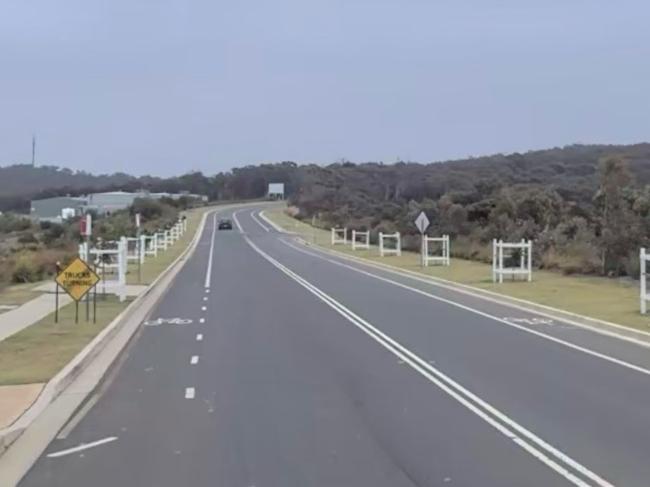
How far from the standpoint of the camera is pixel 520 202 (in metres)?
60.2

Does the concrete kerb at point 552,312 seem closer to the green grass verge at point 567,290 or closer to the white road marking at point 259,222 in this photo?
the green grass verge at point 567,290

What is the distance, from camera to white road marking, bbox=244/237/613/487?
7.73 metres

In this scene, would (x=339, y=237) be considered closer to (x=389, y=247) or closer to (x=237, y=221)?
(x=389, y=247)

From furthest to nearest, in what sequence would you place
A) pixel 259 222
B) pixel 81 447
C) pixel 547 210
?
pixel 259 222, pixel 547 210, pixel 81 447

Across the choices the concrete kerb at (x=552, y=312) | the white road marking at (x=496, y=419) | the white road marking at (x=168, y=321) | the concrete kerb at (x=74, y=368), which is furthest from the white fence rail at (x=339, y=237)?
the white road marking at (x=496, y=419)

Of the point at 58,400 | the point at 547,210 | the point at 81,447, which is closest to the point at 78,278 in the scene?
the point at 58,400

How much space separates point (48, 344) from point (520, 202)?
47226mm

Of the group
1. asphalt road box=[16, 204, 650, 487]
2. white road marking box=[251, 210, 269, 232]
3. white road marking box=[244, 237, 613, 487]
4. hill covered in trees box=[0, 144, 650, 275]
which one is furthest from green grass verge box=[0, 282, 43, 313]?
white road marking box=[251, 210, 269, 232]

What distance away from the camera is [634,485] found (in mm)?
7254

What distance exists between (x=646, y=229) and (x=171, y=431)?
29062mm

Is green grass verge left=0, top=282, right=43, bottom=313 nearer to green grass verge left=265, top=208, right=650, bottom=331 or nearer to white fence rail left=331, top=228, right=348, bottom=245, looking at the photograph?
green grass verge left=265, top=208, right=650, bottom=331

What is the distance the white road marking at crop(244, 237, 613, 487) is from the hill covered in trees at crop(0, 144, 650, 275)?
19532 millimetres

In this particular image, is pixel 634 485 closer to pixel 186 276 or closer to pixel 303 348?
pixel 303 348

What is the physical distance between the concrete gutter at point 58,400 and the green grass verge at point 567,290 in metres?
9.99
